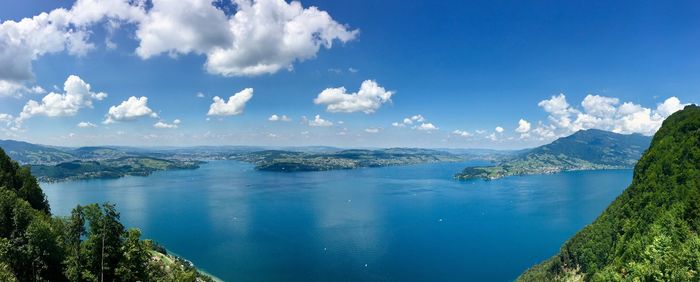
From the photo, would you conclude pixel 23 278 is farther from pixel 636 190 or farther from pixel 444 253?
pixel 444 253

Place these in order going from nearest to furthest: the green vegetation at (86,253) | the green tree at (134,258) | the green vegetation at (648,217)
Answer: the green tree at (134,258) → the green vegetation at (86,253) → the green vegetation at (648,217)

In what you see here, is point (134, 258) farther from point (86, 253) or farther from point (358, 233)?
point (358, 233)

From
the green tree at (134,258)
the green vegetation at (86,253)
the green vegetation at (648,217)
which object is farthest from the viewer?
the green vegetation at (648,217)

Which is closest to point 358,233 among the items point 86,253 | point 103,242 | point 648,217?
point 648,217

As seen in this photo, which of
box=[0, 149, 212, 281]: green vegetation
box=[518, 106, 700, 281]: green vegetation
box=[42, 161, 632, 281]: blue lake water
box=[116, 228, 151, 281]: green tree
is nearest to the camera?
box=[116, 228, 151, 281]: green tree

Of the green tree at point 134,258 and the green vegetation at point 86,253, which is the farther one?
the green vegetation at point 86,253

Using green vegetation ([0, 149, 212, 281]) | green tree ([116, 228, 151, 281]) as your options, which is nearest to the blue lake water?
green vegetation ([0, 149, 212, 281])

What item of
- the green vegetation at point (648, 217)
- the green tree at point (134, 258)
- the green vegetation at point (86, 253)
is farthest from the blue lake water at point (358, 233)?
the green tree at point (134, 258)

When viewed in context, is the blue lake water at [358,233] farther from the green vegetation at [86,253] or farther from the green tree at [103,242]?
the green tree at [103,242]

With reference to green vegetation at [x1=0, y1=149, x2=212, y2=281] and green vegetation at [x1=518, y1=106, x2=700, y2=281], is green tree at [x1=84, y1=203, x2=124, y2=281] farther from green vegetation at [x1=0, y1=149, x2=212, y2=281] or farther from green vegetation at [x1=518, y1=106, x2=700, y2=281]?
green vegetation at [x1=518, y1=106, x2=700, y2=281]
